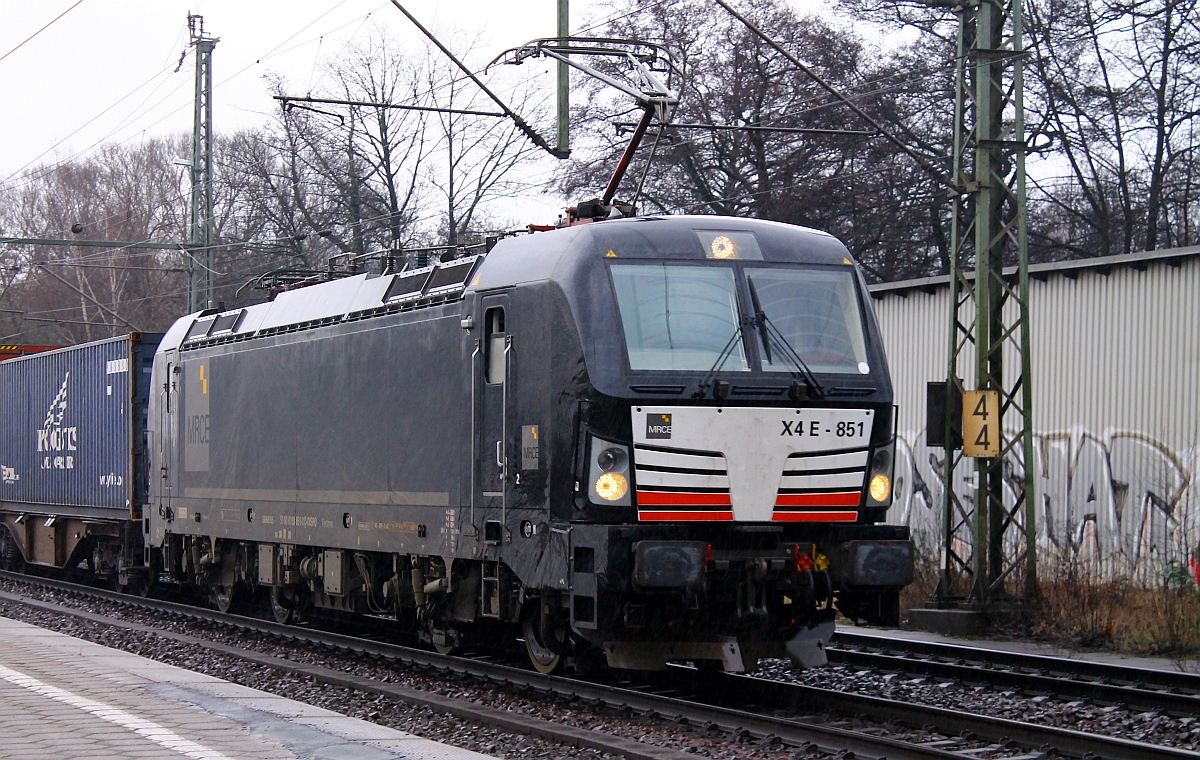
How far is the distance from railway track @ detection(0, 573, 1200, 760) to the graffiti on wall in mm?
7381

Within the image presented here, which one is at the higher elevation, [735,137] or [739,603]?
[735,137]

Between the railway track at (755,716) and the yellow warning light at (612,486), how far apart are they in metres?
1.44

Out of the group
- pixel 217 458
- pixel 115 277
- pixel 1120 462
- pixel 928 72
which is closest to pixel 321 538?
pixel 217 458

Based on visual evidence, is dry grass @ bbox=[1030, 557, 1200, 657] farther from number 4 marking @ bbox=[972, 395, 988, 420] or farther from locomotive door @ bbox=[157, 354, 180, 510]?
locomotive door @ bbox=[157, 354, 180, 510]

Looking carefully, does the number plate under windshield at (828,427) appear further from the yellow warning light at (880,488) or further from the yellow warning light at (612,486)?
the yellow warning light at (612,486)

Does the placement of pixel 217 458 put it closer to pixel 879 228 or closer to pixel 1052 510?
pixel 1052 510

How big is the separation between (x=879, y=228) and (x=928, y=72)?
394 centimetres

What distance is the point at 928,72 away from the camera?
114 feet

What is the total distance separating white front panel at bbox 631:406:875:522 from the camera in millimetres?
9484

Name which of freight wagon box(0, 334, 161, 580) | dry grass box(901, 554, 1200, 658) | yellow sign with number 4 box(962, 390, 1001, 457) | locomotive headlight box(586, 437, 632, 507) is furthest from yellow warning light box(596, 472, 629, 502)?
freight wagon box(0, 334, 161, 580)

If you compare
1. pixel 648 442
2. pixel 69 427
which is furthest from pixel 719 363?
pixel 69 427

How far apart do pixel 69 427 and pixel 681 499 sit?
15.0 meters

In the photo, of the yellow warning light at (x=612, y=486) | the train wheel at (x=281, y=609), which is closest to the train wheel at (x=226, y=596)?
the train wheel at (x=281, y=609)

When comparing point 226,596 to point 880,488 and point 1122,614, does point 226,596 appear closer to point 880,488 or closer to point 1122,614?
point 880,488
